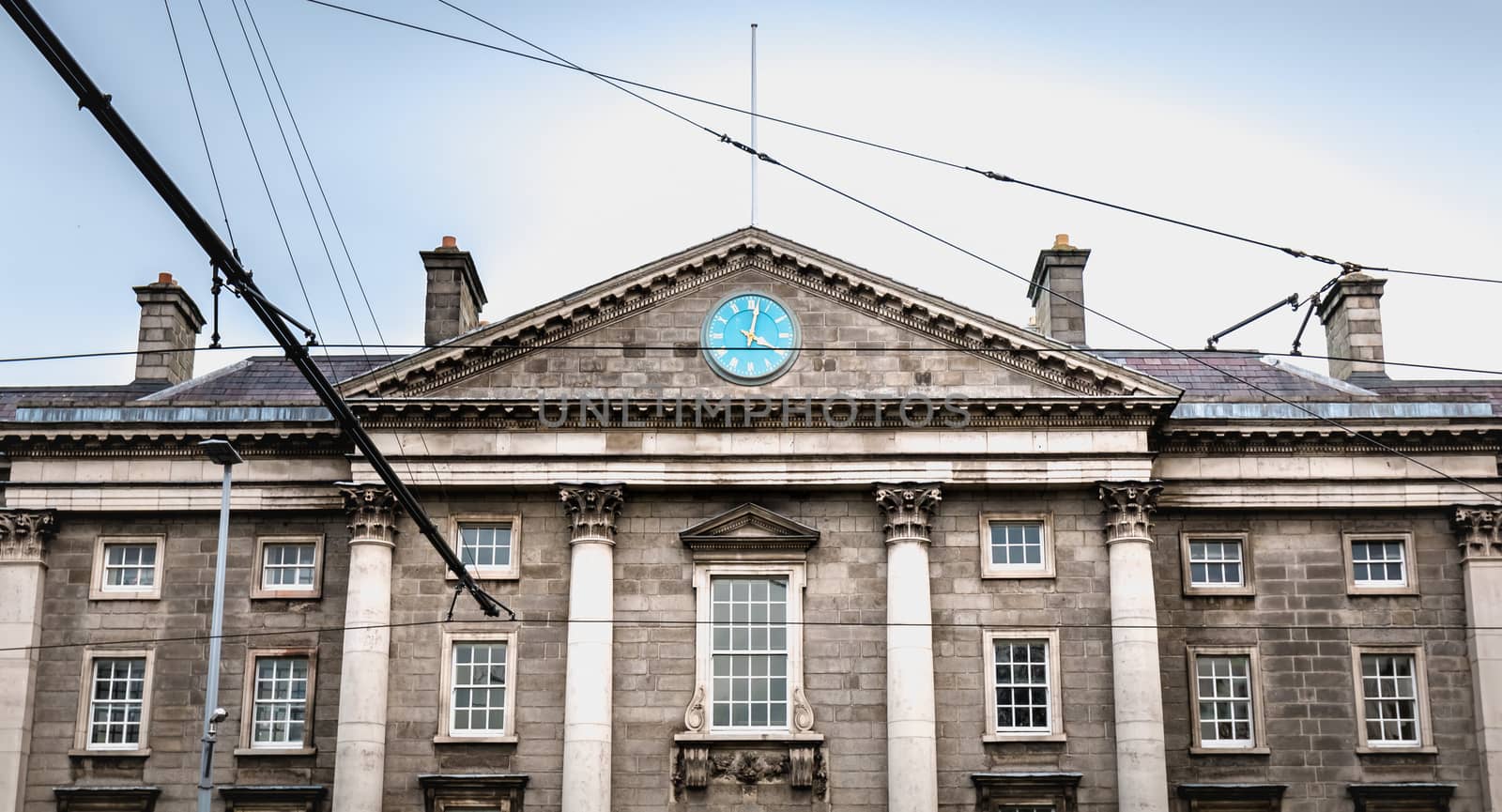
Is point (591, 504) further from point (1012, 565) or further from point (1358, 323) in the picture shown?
point (1358, 323)

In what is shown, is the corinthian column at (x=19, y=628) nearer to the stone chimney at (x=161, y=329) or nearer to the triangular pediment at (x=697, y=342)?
the stone chimney at (x=161, y=329)

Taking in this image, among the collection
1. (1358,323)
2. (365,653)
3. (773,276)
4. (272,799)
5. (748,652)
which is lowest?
(272,799)

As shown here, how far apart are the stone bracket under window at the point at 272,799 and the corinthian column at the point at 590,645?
481 cm

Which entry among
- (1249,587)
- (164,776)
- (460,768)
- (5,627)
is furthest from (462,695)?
(1249,587)

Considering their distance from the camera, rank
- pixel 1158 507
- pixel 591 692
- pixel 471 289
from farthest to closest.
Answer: pixel 471 289
pixel 1158 507
pixel 591 692

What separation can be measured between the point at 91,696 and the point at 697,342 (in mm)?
13312

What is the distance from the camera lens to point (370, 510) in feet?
113

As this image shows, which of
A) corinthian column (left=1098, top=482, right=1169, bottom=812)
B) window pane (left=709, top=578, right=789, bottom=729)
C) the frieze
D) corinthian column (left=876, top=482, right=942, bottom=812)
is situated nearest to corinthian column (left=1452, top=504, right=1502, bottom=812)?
corinthian column (left=1098, top=482, right=1169, bottom=812)

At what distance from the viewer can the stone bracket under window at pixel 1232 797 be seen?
3369 centimetres

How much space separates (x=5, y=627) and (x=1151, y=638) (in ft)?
70.3

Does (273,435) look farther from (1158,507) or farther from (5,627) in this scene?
(1158,507)

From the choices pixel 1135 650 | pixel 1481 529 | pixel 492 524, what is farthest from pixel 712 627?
pixel 1481 529

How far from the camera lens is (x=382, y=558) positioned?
3434 centimetres

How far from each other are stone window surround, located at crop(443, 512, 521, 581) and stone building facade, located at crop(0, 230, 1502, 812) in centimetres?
9
